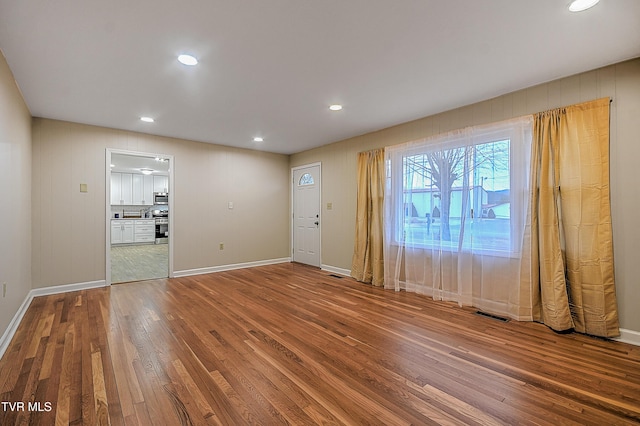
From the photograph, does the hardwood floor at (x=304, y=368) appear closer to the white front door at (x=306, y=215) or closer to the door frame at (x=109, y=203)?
the door frame at (x=109, y=203)

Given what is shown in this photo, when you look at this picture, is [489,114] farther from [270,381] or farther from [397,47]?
[270,381]

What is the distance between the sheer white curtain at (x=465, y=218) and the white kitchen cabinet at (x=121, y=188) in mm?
9174

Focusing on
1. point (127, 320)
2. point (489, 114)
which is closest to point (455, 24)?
point (489, 114)

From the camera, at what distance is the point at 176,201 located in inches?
204

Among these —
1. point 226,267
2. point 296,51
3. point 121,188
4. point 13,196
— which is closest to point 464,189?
point 296,51

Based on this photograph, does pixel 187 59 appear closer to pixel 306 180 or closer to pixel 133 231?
pixel 306 180

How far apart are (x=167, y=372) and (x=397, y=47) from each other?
3.04m

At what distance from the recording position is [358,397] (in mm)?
1820

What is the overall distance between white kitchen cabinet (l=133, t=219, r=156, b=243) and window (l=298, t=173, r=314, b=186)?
21.8 ft

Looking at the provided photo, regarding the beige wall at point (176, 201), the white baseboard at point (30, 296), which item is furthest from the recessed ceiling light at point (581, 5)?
the beige wall at point (176, 201)

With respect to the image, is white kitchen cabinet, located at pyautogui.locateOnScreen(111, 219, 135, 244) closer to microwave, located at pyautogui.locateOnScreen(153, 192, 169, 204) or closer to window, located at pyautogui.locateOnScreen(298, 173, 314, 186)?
microwave, located at pyautogui.locateOnScreen(153, 192, 169, 204)

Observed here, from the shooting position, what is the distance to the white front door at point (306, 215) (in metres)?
6.03

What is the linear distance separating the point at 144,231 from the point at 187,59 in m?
9.16

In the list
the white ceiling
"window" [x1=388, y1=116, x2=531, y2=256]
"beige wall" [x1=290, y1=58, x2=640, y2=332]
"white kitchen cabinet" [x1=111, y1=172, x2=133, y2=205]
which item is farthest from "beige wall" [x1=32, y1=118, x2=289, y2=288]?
"white kitchen cabinet" [x1=111, y1=172, x2=133, y2=205]
